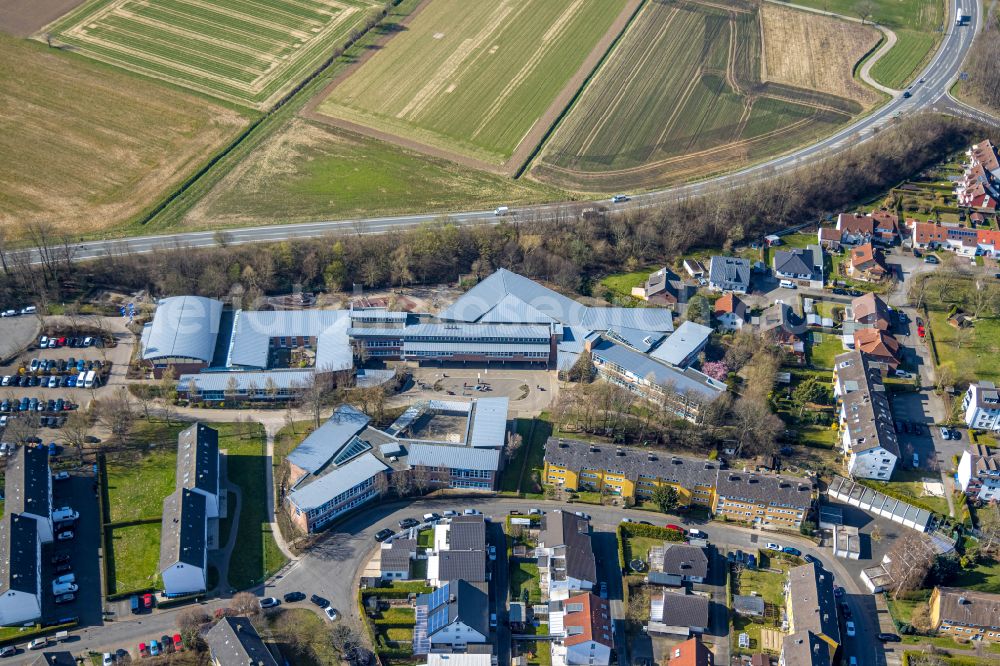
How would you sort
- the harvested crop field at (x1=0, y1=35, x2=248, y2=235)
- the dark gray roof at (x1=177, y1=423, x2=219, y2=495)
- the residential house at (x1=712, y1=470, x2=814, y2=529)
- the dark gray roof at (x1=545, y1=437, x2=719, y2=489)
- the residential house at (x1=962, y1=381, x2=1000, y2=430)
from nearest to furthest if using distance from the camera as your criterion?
the dark gray roof at (x1=177, y1=423, x2=219, y2=495) < the residential house at (x1=712, y1=470, x2=814, y2=529) < the dark gray roof at (x1=545, y1=437, x2=719, y2=489) < the residential house at (x1=962, y1=381, x2=1000, y2=430) < the harvested crop field at (x1=0, y1=35, x2=248, y2=235)

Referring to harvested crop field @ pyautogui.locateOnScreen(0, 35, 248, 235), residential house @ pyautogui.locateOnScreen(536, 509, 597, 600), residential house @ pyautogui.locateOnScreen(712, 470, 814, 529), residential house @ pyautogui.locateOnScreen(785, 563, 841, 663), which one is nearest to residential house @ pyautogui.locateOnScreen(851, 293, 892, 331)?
residential house @ pyautogui.locateOnScreen(712, 470, 814, 529)

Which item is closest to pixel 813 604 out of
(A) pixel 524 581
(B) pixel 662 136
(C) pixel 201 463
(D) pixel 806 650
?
(D) pixel 806 650

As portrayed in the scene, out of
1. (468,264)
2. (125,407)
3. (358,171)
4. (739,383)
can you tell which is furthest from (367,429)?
(358,171)

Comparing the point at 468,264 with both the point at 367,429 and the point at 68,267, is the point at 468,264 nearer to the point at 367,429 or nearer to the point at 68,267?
the point at 367,429

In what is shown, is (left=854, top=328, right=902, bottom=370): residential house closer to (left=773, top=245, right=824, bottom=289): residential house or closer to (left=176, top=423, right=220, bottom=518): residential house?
(left=773, top=245, right=824, bottom=289): residential house

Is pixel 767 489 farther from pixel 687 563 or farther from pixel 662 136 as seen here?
pixel 662 136
